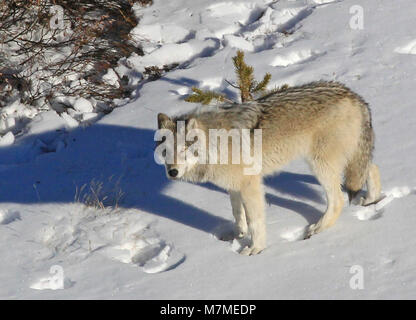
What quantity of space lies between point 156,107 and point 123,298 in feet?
13.9

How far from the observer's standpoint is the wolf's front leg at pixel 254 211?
6.46 meters

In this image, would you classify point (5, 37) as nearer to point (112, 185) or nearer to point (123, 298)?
point (112, 185)

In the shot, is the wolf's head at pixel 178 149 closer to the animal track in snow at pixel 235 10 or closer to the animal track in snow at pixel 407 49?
the animal track in snow at pixel 407 49

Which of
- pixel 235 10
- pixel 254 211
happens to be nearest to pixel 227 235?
pixel 254 211

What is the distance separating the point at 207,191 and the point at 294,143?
1.58 metres

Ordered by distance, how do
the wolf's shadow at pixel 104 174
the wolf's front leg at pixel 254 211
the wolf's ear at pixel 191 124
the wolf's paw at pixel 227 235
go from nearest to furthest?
1. the wolf's ear at pixel 191 124
2. the wolf's front leg at pixel 254 211
3. the wolf's paw at pixel 227 235
4. the wolf's shadow at pixel 104 174

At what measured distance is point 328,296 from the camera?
Answer: 5.63m

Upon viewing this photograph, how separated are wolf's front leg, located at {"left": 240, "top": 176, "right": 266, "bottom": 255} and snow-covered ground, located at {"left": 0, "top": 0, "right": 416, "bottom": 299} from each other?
16 cm

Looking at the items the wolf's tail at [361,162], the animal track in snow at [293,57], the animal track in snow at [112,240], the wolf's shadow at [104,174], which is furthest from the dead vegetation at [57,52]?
the wolf's tail at [361,162]

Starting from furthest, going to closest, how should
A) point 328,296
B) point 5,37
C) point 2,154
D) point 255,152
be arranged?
point 5,37
point 2,154
point 255,152
point 328,296

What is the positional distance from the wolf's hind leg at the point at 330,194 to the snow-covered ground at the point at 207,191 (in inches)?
5.3

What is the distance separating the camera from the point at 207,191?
7762 millimetres

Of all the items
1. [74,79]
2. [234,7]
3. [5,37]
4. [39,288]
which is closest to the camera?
[39,288]

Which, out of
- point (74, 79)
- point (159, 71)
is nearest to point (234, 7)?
point (159, 71)
